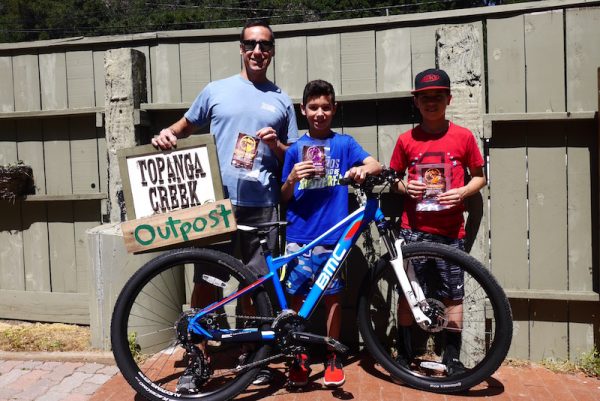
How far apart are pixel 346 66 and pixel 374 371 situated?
202 centimetres

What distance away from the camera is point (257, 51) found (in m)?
2.86

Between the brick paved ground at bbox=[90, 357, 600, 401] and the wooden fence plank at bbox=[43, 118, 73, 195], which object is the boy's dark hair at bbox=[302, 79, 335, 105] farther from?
the wooden fence plank at bbox=[43, 118, 73, 195]

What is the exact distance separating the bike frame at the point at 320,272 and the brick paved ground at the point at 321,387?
434 mm

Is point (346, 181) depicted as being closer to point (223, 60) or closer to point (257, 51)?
point (257, 51)

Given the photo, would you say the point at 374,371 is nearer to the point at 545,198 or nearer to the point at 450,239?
the point at 450,239

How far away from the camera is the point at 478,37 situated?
3.12 meters

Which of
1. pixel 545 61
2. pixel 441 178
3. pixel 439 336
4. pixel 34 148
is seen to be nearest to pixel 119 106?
pixel 34 148

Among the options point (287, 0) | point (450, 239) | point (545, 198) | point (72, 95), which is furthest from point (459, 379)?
point (287, 0)

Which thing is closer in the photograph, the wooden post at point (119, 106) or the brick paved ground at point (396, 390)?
the brick paved ground at point (396, 390)

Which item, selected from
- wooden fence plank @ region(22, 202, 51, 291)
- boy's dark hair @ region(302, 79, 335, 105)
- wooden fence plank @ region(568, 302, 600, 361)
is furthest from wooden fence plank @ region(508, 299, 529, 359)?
wooden fence plank @ region(22, 202, 51, 291)

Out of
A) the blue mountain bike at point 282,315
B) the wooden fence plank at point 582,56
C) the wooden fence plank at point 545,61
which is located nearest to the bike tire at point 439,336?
the blue mountain bike at point 282,315

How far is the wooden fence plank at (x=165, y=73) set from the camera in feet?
12.1

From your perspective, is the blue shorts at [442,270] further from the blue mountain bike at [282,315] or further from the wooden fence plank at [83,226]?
the wooden fence plank at [83,226]

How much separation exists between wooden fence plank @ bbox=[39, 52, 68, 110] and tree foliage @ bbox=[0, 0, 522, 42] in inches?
1240
